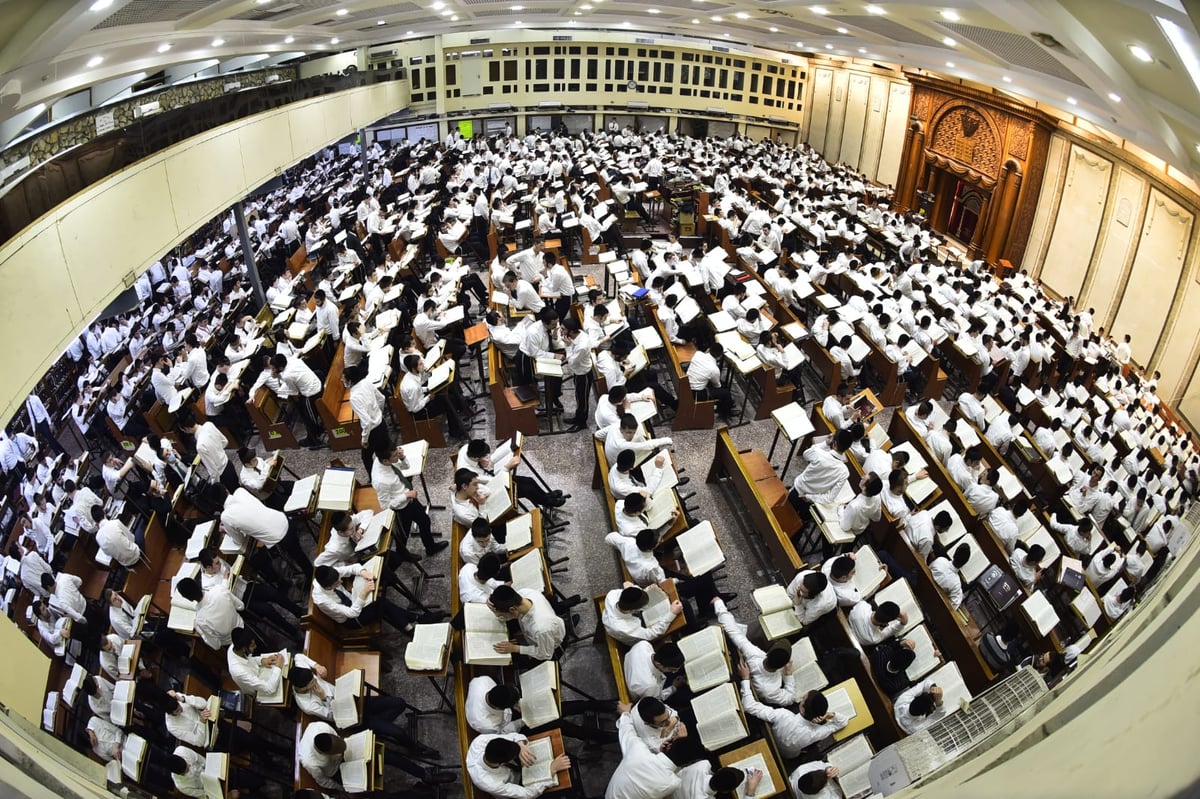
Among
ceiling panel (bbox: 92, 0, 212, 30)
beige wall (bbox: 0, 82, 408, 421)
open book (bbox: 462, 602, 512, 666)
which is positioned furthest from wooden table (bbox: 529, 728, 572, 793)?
ceiling panel (bbox: 92, 0, 212, 30)

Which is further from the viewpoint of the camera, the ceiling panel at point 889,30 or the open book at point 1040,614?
the ceiling panel at point 889,30

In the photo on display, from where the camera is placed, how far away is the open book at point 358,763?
14.2ft

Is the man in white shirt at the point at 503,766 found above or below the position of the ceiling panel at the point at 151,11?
below

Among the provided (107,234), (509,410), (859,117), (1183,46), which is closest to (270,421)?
(107,234)

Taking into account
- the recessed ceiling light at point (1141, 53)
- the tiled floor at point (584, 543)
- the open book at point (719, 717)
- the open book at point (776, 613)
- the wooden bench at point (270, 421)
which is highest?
the recessed ceiling light at point (1141, 53)

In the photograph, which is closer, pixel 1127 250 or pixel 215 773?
pixel 215 773

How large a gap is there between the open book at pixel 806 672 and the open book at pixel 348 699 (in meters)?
3.51

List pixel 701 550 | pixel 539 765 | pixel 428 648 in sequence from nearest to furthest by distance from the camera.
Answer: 1. pixel 539 765
2. pixel 428 648
3. pixel 701 550

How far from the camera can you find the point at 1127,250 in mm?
12570

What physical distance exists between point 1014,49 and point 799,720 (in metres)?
9.78

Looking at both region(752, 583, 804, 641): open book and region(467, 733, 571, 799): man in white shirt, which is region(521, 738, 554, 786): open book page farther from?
region(752, 583, 804, 641): open book

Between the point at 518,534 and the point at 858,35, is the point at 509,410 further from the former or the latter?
the point at 858,35

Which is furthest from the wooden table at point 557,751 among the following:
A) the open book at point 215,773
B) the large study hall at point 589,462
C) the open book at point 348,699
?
the open book at point 215,773

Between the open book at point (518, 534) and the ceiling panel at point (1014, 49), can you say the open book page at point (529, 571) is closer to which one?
the open book at point (518, 534)
